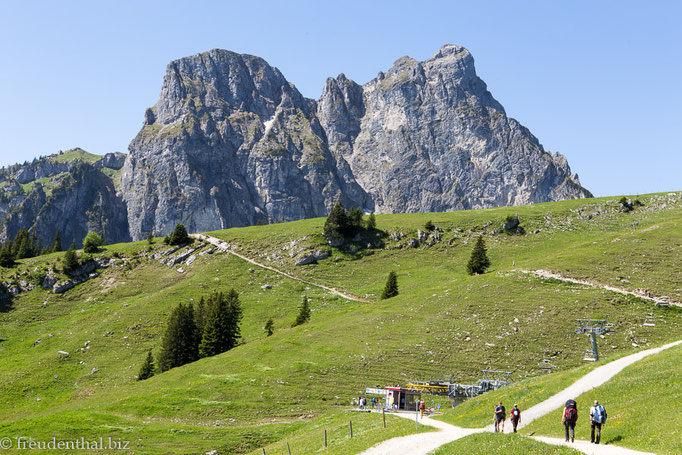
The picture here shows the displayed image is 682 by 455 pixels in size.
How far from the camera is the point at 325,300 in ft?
301

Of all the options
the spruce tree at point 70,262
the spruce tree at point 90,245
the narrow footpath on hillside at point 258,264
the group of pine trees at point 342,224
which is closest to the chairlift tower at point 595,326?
the narrow footpath on hillside at point 258,264

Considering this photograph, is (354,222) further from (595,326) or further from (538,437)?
(538,437)

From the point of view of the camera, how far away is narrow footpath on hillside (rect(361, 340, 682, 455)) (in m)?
20.4

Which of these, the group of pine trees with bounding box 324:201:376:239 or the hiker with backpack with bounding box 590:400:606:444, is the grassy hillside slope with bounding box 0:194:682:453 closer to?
the group of pine trees with bounding box 324:201:376:239

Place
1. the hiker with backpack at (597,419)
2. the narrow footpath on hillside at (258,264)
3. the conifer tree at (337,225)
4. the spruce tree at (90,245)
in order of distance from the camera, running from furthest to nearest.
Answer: the spruce tree at (90,245) < the conifer tree at (337,225) < the narrow footpath on hillside at (258,264) < the hiker with backpack at (597,419)

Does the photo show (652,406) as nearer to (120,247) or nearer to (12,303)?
(12,303)

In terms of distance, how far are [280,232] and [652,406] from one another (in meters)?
115

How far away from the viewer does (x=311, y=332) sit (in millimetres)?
67062

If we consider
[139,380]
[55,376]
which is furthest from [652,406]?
[55,376]

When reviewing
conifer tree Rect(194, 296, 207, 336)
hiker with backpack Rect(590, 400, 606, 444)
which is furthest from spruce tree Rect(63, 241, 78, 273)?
hiker with backpack Rect(590, 400, 606, 444)

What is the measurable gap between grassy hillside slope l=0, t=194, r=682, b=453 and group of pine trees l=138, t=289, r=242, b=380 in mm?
4616

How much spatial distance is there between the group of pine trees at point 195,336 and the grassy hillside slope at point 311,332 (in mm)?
4616

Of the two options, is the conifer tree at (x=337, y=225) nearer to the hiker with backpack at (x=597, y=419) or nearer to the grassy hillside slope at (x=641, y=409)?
the grassy hillside slope at (x=641, y=409)

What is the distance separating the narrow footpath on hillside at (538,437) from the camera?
20.4m
